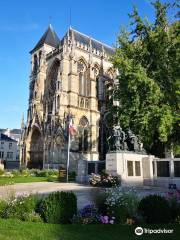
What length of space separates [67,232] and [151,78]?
16.3 m

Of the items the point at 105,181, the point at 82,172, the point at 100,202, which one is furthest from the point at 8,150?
the point at 100,202

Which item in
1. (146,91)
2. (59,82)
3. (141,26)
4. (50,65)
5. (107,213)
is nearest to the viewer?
(107,213)

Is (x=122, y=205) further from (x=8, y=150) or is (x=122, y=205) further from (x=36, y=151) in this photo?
(x=8, y=150)

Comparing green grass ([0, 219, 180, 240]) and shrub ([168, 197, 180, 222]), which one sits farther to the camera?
shrub ([168, 197, 180, 222])

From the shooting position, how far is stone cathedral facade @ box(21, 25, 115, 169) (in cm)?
4100

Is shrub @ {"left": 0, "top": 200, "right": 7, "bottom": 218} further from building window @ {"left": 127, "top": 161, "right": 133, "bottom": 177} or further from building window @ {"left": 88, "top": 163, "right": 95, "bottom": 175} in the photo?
building window @ {"left": 88, "top": 163, "right": 95, "bottom": 175}

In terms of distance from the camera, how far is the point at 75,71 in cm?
4441

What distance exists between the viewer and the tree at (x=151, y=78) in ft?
63.2

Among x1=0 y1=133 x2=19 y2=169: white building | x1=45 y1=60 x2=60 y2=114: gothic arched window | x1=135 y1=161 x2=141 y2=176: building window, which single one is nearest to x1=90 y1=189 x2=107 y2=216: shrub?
x1=135 y1=161 x2=141 y2=176: building window

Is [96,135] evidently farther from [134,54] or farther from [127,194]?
[127,194]

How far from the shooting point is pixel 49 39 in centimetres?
5312

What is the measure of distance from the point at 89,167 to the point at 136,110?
8.25 meters

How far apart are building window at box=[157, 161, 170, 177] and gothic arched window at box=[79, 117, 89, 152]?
20.8 meters

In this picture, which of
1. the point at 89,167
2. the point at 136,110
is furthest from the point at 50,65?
the point at 136,110
